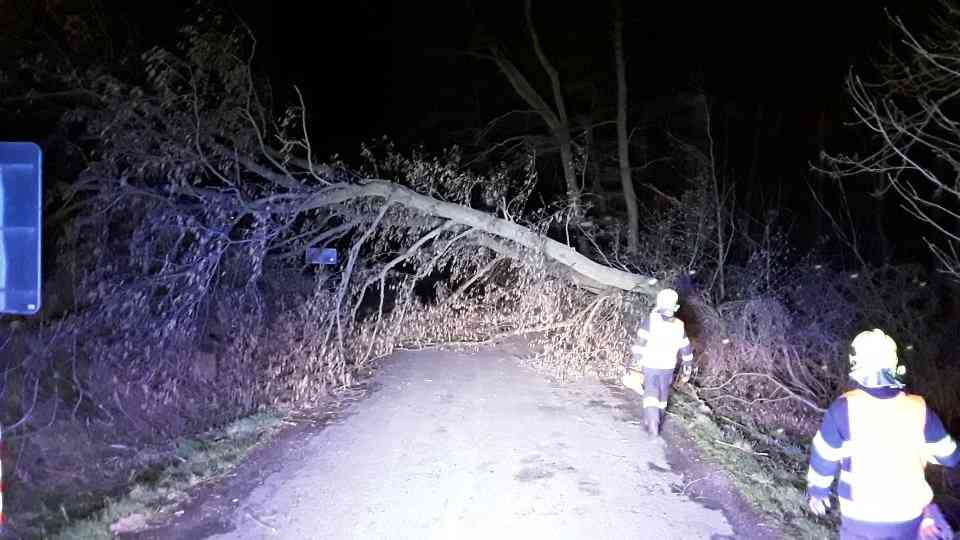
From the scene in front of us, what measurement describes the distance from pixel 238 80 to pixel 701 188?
894 cm

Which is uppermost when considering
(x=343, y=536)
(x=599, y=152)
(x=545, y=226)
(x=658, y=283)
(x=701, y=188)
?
(x=599, y=152)

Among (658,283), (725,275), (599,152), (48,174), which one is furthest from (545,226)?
(599,152)

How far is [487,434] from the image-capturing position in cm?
779

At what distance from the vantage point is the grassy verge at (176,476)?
5340 mm

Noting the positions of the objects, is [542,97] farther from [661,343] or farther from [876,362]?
[876,362]

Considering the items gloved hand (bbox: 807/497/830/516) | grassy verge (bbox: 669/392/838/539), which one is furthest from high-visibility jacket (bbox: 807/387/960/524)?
grassy verge (bbox: 669/392/838/539)

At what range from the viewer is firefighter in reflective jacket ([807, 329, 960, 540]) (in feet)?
11.8

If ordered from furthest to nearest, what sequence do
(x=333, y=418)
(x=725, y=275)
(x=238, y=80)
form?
(x=725, y=275) < (x=238, y=80) < (x=333, y=418)

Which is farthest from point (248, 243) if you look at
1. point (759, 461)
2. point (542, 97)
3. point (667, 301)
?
point (542, 97)

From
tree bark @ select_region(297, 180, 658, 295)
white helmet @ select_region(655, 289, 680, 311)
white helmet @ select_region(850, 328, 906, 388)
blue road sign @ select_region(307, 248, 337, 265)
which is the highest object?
tree bark @ select_region(297, 180, 658, 295)

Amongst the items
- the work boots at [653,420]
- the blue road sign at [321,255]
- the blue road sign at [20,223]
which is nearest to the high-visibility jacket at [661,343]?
the work boots at [653,420]

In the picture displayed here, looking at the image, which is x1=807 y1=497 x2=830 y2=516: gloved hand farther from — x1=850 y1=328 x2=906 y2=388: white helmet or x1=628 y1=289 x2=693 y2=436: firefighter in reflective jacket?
x1=628 y1=289 x2=693 y2=436: firefighter in reflective jacket

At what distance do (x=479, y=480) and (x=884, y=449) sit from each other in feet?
11.3

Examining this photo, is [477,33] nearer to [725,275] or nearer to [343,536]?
[725,275]
